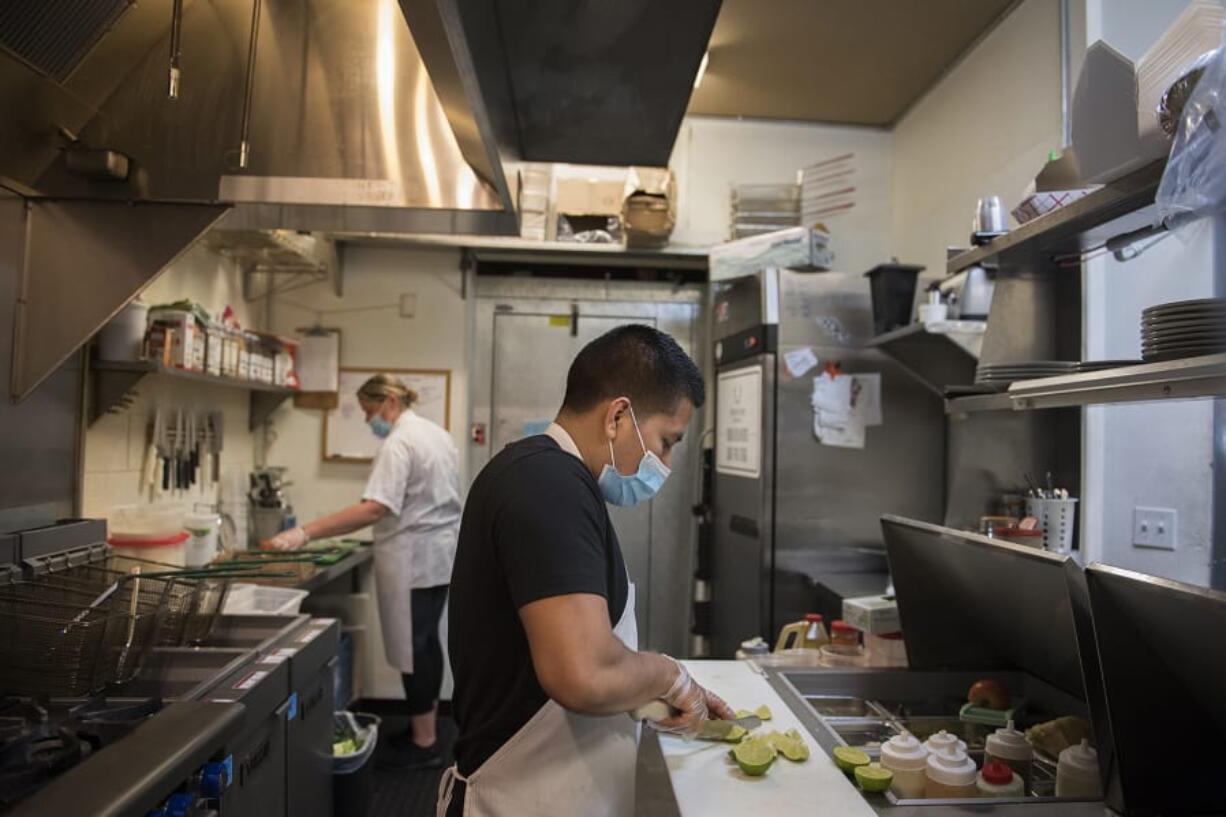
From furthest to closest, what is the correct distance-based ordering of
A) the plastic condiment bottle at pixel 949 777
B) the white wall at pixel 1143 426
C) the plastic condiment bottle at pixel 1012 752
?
the white wall at pixel 1143 426
the plastic condiment bottle at pixel 1012 752
the plastic condiment bottle at pixel 949 777

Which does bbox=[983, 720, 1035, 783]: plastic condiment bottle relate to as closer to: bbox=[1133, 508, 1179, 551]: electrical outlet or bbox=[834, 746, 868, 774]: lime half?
bbox=[834, 746, 868, 774]: lime half

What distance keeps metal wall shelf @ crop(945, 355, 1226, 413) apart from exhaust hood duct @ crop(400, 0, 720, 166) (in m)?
0.89

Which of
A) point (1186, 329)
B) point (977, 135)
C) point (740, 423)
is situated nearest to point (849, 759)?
point (1186, 329)

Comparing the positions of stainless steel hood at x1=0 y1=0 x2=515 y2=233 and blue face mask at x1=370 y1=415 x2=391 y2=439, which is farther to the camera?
blue face mask at x1=370 y1=415 x2=391 y2=439

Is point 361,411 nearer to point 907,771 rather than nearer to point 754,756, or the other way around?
point 754,756

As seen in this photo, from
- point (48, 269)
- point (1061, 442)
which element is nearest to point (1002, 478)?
point (1061, 442)

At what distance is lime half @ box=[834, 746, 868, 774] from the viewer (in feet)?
3.99

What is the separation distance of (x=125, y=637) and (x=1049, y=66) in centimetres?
307

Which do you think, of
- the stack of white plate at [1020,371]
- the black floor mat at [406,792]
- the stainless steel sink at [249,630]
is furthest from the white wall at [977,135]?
the black floor mat at [406,792]

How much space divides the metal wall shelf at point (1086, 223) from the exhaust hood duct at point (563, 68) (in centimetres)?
75

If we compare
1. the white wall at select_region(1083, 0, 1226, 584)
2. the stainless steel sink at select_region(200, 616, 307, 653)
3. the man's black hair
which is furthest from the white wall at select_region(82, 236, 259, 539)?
the white wall at select_region(1083, 0, 1226, 584)

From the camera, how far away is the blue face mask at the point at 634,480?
1.26 m

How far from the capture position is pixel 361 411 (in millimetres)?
3848

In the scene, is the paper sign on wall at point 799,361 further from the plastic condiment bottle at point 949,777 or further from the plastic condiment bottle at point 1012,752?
the plastic condiment bottle at point 949,777
